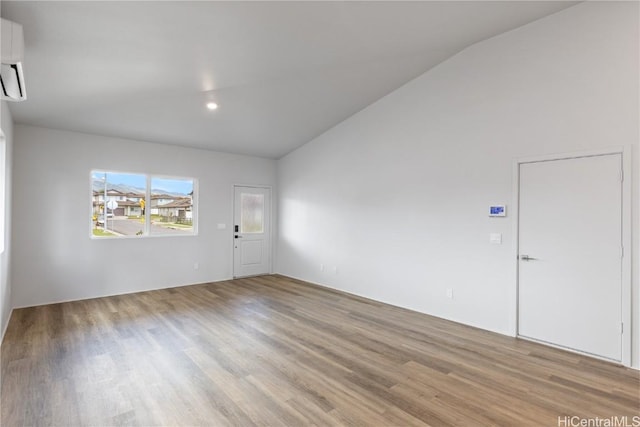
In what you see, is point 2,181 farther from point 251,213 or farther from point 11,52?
point 251,213

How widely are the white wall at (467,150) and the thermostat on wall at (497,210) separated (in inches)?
2.9

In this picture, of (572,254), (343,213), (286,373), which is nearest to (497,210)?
(572,254)

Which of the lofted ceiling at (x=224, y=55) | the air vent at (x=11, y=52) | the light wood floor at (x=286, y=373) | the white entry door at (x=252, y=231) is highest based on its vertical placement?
the lofted ceiling at (x=224, y=55)

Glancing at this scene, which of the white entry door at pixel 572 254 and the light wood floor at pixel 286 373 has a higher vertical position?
the white entry door at pixel 572 254

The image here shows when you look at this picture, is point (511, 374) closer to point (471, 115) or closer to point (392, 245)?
point (392, 245)

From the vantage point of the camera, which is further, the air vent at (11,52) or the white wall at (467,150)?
the white wall at (467,150)

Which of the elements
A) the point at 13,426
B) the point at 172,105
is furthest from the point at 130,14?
the point at 13,426

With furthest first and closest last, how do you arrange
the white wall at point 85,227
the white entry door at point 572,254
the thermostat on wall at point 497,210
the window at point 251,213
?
the window at point 251,213 → the white wall at point 85,227 → the thermostat on wall at point 497,210 → the white entry door at point 572,254

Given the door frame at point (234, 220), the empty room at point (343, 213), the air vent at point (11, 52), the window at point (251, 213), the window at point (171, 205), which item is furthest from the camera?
the window at point (251, 213)

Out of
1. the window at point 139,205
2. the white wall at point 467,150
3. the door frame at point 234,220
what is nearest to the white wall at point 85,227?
the window at point 139,205

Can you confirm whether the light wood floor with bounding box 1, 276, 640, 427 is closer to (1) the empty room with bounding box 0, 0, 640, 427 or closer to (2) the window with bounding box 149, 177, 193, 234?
(1) the empty room with bounding box 0, 0, 640, 427

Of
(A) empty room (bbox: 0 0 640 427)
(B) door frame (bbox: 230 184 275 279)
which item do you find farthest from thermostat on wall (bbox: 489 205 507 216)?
(B) door frame (bbox: 230 184 275 279)

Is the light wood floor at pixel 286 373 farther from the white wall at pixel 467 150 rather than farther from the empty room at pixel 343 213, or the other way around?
the white wall at pixel 467 150

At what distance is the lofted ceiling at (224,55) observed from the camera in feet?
8.57
